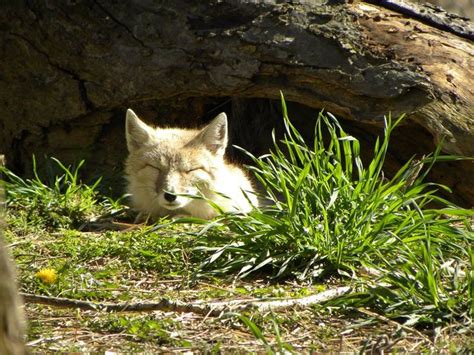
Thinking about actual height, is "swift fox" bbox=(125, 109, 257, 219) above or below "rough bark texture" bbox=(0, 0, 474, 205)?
below

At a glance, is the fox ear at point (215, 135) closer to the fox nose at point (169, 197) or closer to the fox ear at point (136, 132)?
the fox ear at point (136, 132)

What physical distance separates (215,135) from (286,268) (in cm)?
227

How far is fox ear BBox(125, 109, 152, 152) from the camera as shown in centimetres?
735

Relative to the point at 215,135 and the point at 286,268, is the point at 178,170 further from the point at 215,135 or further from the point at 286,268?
the point at 286,268

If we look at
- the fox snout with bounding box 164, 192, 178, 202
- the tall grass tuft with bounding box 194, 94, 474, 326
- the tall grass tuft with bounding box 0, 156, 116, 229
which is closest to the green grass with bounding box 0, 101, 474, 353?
the tall grass tuft with bounding box 194, 94, 474, 326

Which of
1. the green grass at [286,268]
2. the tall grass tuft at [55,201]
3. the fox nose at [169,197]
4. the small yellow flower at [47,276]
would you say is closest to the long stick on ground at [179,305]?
the green grass at [286,268]

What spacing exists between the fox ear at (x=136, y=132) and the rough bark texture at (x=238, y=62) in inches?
17.3

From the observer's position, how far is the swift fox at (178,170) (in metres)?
7.18

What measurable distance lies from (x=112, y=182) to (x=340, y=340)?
4083mm

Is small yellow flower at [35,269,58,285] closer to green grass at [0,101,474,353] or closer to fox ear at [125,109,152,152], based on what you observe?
green grass at [0,101,474,353]

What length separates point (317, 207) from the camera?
5.77 metres

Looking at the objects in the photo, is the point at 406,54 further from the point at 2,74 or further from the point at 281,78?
the point at 2,74

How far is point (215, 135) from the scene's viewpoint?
7453 millimetres

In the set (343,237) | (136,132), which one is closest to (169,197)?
(136,132)
